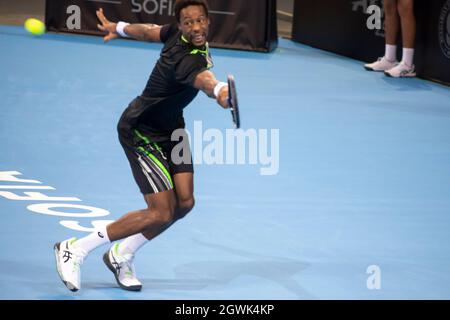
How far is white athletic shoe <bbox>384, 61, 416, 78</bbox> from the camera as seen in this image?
1223 centimetres

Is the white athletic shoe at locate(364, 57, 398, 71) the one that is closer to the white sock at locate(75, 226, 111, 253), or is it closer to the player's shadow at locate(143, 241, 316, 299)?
the player's shadow at locate(143, 241, 316, 299)

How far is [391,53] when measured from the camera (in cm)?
1246

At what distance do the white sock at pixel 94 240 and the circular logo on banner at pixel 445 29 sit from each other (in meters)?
7.27

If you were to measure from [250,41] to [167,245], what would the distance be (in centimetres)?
785

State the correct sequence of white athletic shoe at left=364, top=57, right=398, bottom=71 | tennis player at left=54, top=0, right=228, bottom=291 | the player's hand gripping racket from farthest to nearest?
white athletic shoe at left=364, top=57, right=398, bottom=71, tennis player at left=54, top=0, right=228, bottom=291, the player's hand gripping racket

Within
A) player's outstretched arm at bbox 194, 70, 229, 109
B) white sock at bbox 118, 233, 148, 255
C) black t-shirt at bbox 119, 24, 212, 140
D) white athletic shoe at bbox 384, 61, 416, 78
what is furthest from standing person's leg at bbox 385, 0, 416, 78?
player's outstretched arm at bbox 194, 70, 229, 109

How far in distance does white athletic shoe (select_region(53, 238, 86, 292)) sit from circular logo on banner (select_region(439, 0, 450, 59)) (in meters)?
7.33

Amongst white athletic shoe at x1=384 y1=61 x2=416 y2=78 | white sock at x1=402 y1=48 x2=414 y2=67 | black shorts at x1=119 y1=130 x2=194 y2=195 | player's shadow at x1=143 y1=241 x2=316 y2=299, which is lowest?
white athletic shoe at x1=384 y1=61 x2=416 y2=78

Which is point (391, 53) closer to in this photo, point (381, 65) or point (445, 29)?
point (381, 65)

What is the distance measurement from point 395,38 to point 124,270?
7.68 meters

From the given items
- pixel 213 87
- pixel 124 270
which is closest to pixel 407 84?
pixel 124 270

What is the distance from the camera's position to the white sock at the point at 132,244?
18.3ft

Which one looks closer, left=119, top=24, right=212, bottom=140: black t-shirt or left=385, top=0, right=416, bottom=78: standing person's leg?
left=119, top=24, right=212, bottom=140: black t-shirt

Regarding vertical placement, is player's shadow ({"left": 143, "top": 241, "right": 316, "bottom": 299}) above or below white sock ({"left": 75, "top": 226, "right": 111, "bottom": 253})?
below
